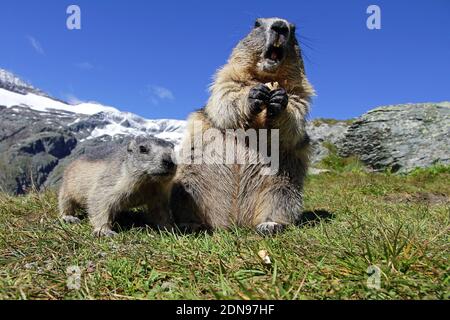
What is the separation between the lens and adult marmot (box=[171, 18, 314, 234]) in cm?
609

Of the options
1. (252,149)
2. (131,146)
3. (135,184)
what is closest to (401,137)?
(252,149)

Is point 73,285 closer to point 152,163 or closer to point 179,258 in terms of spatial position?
point 179,258

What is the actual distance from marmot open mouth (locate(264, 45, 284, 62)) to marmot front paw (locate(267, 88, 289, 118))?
708mm

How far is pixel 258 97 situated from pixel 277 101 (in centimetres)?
26

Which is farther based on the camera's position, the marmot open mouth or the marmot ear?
the marmot ear

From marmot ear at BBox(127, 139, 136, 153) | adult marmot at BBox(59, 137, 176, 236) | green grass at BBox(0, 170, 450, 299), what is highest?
marmot ear at BBox(127, 139, 136, 153)

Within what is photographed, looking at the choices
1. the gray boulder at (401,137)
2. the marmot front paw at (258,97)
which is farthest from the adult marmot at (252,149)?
the gray boulder at (401,137)

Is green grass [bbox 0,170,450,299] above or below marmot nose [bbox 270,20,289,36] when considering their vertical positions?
below

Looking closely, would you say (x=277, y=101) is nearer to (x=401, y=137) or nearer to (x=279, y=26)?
(x=279, y=26)

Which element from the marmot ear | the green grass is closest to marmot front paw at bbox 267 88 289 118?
the green grass

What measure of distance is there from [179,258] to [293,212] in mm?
2616

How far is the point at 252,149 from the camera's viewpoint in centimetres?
616

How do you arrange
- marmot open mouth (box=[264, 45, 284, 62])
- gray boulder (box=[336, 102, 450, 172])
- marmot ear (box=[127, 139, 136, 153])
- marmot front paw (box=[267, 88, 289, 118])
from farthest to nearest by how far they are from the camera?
gray boulder (box=[336, 102, 450, 172])
marmot ear (box=[127, 139, 136, 153])
marmot open mouth (box=[264, 45, 284, 62])
marmot front paw (box=[267, 88, 289, 118])

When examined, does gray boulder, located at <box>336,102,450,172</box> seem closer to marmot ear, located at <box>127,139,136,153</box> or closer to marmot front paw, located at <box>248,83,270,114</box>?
marmot front paw, located at <box>248,83,270,114</box>
